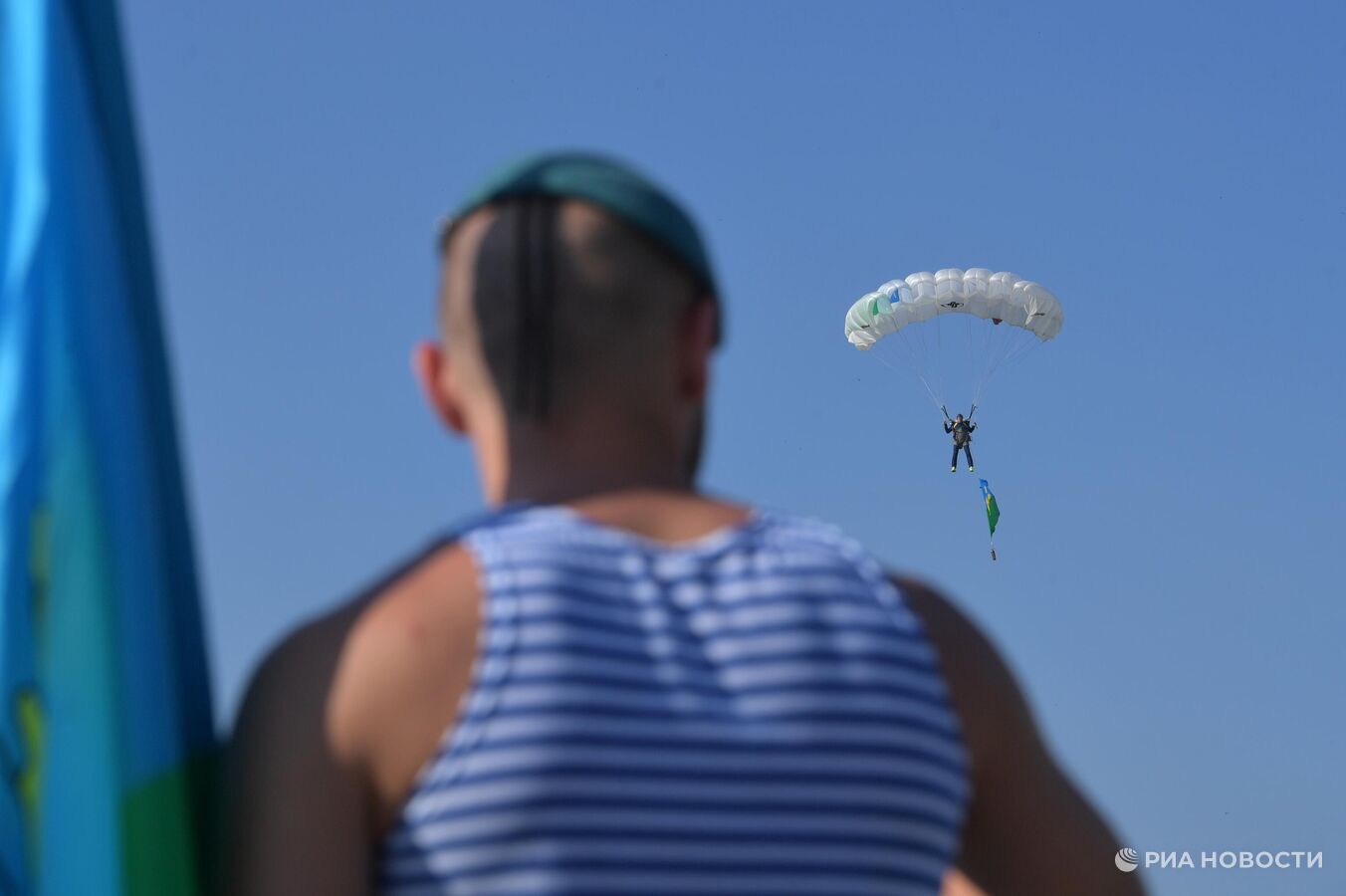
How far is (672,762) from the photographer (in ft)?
5.21

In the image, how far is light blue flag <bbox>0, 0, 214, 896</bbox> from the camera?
1.56 m

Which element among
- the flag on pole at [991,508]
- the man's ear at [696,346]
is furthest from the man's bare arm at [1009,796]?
the flag on pole at [991,508]

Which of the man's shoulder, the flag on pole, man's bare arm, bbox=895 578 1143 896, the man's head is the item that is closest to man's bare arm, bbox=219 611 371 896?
the man's shoulder

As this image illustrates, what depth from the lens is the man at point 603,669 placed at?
155cm

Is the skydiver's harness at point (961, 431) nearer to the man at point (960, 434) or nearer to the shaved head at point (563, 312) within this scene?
the man at point (960, 434)

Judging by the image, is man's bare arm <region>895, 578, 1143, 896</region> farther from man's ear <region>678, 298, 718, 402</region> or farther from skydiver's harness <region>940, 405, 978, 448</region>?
skydiver's harness <region>940, 405, 978, 448</region>

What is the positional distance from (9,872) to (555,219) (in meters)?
0.76

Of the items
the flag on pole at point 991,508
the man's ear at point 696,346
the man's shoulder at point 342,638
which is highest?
the man's ear at point 696,346

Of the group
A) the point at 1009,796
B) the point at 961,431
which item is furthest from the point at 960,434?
the point at 1009,796

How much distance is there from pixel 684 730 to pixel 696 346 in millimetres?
400

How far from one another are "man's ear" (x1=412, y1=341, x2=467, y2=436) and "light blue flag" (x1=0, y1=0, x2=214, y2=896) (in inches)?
10.5

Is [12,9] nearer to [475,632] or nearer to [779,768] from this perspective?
[475,632]

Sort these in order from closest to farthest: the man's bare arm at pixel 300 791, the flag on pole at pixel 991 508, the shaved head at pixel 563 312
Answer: the man's bare arm at pixel 300 791, the shaved head at pixel 563 312, the flag on pole at pixel 991 508

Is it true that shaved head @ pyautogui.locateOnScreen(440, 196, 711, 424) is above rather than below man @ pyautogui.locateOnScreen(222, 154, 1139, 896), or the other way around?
above
